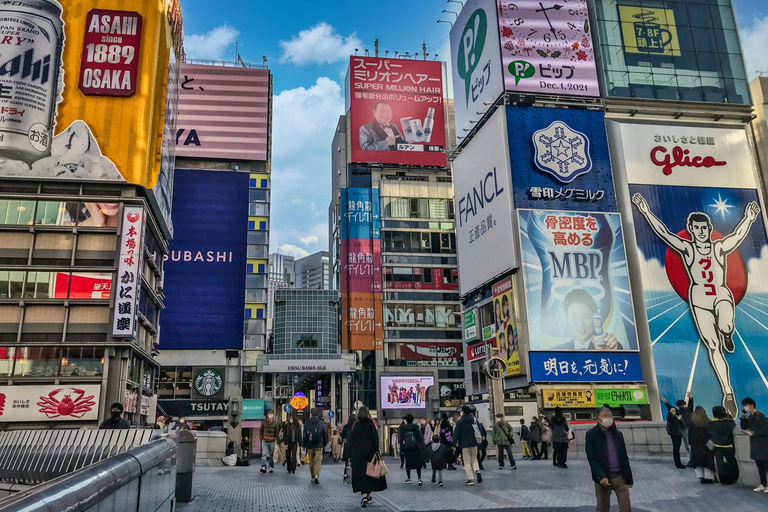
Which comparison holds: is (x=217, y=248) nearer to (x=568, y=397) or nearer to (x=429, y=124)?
(x=429, y=124)

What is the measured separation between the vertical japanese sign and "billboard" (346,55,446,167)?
129 ft

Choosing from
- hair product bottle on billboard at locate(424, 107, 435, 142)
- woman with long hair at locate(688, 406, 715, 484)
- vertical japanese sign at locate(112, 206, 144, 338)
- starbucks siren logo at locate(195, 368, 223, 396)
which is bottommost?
woman with long hair at locate(688, 406, 715, 484)

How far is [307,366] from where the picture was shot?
67562 mm

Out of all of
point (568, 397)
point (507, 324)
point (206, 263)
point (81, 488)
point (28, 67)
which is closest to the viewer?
point (81, 488)

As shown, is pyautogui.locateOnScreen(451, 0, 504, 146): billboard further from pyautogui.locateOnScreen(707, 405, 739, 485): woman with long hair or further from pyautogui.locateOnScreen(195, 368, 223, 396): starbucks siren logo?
pyautogui.locateOnScreen(707, 405, 739, 485): woman with long hair

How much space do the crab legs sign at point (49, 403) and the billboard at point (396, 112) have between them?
45.4 meters

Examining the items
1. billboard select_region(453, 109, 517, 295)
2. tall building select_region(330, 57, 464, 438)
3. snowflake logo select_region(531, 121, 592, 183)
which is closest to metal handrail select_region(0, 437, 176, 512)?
billboard select_region(453, 109, 517, 295)

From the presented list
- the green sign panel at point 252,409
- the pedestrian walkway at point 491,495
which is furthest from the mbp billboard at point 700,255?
the green sign panel at point 252,409

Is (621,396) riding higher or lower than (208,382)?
lower

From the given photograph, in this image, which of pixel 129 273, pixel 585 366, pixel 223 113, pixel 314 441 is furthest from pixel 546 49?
pixel 314 441

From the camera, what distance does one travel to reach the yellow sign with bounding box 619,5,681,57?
2077 inches

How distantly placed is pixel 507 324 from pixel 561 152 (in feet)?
44.2

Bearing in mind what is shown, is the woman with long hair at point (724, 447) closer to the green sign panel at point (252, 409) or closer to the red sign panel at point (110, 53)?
the red sign panel at point (110, 53)

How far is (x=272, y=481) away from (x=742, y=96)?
172 feet
